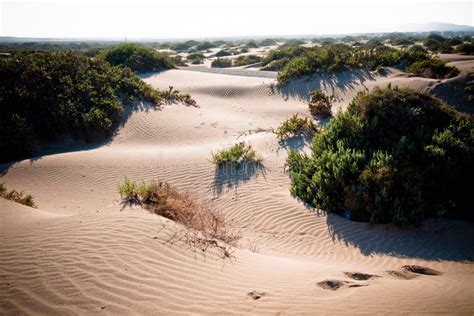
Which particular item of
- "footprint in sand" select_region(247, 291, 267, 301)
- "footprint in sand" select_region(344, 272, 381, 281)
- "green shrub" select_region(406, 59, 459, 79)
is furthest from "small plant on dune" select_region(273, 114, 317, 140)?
"green shrub" select_region(406, 59, 459, 79)

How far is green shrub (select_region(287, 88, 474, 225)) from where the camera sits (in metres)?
6.46

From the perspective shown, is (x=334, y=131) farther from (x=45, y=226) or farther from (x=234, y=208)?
(x=45, y=226)

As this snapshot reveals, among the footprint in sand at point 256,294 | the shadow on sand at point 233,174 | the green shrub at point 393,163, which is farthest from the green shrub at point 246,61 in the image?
the footprint in sand at point 256,294

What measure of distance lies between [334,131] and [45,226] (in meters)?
6.83

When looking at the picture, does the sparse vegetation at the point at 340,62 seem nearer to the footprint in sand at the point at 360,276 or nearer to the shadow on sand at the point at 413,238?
the shadow on sand at the point at 413,238

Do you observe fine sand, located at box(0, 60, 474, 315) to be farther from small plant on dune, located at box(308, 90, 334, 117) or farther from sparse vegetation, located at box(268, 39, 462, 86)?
sparse vegetation, located at box(268, 39, 462, 86)

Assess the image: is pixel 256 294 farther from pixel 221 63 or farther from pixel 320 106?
pixel 221 63

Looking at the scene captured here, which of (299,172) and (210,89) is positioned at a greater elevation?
(210,89)

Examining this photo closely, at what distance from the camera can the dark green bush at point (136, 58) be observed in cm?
2195

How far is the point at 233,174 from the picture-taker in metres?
8.65

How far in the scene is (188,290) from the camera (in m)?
3.74

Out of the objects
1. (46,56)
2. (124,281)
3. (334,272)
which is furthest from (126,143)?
(334,272)

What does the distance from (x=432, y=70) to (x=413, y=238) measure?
1425 centimetres

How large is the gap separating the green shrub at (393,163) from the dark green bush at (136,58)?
17.7 metres
